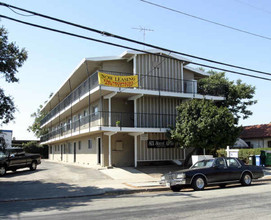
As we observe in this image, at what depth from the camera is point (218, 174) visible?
13.4 m

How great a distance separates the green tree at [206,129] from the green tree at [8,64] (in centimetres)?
1034

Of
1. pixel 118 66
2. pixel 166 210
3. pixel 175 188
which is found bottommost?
pixel 175 188

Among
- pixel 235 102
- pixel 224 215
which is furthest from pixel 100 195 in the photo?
pixel 235 102

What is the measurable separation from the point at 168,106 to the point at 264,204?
1583 cm

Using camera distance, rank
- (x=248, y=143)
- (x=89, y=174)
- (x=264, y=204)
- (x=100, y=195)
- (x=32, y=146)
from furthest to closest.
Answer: (x=32, y=146)
(x=248, y=143)
(x=89, y=174)
(x=100, y=195)
(x=264, y=204)

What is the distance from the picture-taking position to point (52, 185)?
615 inches

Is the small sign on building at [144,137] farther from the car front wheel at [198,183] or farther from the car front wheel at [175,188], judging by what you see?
the car front wheel at [198,183]

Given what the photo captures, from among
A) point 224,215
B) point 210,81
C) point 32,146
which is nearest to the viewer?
point 224,215

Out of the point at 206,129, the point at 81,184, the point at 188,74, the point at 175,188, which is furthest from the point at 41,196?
the point at 188,74

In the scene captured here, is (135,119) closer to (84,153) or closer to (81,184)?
(81,184)

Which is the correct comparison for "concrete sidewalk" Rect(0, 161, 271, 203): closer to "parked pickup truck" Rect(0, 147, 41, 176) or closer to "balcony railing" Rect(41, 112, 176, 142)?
"parked pickup truck" Rect(0, 147, 41, 176)

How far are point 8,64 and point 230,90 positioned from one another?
77.7ft

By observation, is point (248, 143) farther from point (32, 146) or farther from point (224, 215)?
point (32, 146)

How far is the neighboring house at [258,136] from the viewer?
110ft
